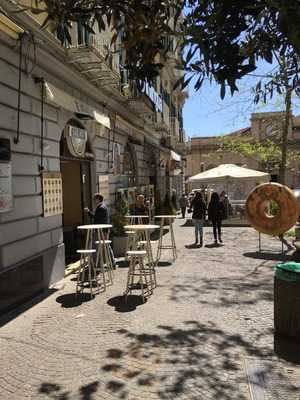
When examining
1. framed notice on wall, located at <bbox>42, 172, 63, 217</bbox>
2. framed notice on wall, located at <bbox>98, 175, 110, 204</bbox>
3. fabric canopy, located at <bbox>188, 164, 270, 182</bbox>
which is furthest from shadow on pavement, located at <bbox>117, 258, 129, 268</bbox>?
fabric canopy, located at <bbox>188, 164, 270, 182</bbox>

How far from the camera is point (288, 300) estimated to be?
5195 mm

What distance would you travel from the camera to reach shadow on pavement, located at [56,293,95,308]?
7.25 m

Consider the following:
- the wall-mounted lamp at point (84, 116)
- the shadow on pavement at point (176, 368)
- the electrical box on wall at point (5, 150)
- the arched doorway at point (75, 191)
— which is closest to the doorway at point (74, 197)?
the arched doorway at point (75, 191)

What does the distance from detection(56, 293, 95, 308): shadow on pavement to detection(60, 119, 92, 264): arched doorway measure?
3.30 meters

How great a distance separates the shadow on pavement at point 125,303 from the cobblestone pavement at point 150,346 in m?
0.02

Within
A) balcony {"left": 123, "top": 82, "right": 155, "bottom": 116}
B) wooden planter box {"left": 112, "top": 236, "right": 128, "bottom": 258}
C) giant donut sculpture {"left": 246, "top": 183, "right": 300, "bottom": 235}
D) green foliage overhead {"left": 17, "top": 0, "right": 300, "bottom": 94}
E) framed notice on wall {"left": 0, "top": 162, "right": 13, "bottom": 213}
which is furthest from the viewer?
balcony {"left": 123, "top": 82, "right": 155, "bottom": 116}

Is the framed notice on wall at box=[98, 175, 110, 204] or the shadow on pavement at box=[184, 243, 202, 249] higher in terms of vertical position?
the framed notice on wall at box=[98, 175, 110, 204]

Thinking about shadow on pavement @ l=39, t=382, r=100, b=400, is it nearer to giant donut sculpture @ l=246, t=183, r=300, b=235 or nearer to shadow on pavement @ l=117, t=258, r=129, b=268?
shadow on pavement @ l=117, t=258, r=129, b=268

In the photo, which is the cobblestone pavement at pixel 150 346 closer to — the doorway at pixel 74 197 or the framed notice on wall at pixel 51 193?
the framed notice on wall at pixel 51 193

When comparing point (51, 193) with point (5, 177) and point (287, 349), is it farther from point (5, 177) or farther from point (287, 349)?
point (287, 349)

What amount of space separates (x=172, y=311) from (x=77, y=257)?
5321 mm

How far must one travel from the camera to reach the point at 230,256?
11.9 m

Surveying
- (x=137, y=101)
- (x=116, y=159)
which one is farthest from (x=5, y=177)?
(x=137, y=101)

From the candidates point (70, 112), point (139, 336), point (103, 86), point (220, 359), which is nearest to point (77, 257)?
point (70, 112)
